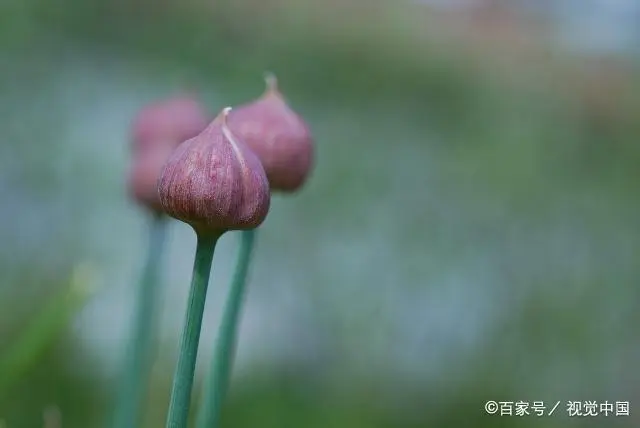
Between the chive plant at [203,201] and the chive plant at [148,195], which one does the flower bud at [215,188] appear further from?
the chive plant at [148,195]

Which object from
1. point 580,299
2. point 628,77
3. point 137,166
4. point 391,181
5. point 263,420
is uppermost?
point 628,77

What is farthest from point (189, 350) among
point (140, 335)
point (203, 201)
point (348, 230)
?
point (348, 230)

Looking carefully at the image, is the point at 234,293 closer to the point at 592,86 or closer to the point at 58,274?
the point at 58,274

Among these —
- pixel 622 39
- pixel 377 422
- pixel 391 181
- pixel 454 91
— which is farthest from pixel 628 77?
pixel 377 422

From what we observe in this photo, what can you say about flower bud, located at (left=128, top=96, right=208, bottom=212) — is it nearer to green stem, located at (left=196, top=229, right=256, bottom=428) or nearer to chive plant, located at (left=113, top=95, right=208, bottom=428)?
chive plant, located at (left=113, top=95, right=208, bottom=428)

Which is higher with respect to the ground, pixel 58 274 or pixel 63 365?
pixel 58 274

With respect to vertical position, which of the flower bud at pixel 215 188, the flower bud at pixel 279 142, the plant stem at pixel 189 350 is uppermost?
the flower bud at pixel 279 142

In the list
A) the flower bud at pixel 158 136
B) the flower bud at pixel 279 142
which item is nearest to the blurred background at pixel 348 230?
the flower bud at pixel 158 136
